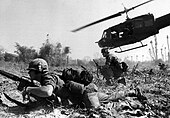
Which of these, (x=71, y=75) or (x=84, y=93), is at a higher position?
(x=71, y=75)

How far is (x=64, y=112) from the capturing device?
4.52 metres

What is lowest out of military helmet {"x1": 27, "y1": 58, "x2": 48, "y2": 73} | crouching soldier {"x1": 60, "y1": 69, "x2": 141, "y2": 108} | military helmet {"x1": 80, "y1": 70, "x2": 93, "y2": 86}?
crouching soldier {"x1": 60, "y1": 69, "x2": 141, "y2": 108}

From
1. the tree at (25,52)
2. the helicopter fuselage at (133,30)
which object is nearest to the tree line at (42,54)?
the tree at (25,52)

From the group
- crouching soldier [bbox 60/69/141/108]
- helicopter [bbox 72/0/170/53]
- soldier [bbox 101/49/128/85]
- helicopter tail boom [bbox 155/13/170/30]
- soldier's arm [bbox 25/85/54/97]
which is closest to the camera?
soldier's arm [bbox 25/85/54/97]

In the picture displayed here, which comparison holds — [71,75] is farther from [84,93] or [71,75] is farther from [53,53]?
[53,53]

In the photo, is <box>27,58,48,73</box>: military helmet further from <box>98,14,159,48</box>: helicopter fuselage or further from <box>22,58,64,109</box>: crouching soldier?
<box>98,14,159,48</box>: helicopter fuselage

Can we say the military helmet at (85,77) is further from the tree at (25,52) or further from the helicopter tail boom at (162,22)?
the tree at (25,52)

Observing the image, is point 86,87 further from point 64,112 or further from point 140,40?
point 140,40

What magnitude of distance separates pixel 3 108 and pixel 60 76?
122 cm

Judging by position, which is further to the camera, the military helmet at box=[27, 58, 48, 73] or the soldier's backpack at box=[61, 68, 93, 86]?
the soldier's backpack at box=[61, 68, 93, 86]

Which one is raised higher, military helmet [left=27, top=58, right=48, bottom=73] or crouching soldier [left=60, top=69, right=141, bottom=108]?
military helmet [left=27, top=58, right=48, bottom=73]

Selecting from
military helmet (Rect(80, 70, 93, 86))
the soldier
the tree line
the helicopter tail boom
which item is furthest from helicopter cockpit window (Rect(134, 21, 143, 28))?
the tree line

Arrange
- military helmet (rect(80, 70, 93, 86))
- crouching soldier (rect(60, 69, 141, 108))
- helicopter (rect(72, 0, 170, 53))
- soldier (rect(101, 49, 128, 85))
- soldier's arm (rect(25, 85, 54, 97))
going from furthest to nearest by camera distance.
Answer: helicopter (rect(72, 0, 170, 53)) → soldier (rect(101, 49, 128, 85)) → military helmet (rect(80, 70, 93, 86)) → crouching soldier (rect(60, 69, 141, 108)) → soldier's arm (rect(25, 85, 54, 97))

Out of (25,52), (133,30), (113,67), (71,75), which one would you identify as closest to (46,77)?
(71,75)
